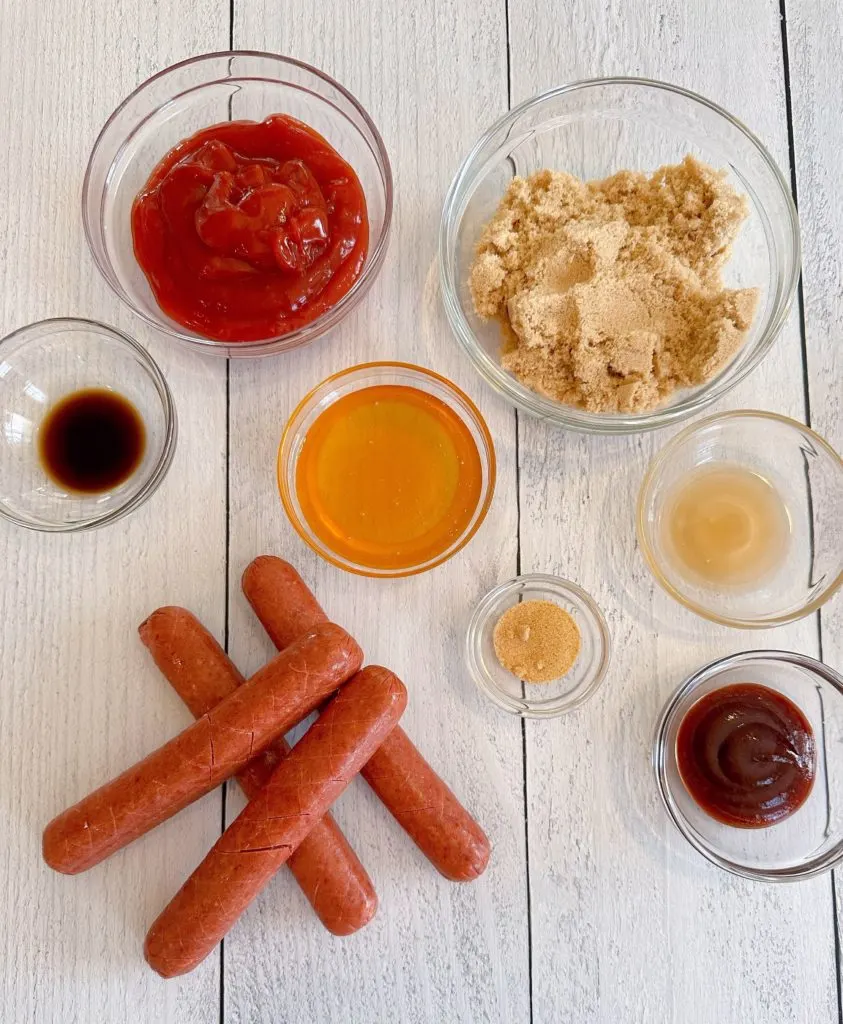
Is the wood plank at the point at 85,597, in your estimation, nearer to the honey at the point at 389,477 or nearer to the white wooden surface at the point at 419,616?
the white wooden surface at the point at 419,616

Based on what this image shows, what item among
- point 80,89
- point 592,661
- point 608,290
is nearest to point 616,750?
point 592,661

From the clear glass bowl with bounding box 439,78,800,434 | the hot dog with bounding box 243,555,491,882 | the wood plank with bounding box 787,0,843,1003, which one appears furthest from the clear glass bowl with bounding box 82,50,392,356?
the wood plank with bounding box 787,0,843,1003

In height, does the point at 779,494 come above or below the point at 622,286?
below

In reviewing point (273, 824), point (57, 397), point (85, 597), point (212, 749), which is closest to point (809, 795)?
point (273, 824)

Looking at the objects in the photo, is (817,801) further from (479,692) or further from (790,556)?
(479,692)

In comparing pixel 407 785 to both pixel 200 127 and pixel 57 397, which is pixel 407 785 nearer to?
pixel 57 397

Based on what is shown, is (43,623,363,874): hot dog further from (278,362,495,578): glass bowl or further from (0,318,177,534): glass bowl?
(0,318,177,534): glass bowl

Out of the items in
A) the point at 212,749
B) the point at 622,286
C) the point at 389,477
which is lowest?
the point at 212,749

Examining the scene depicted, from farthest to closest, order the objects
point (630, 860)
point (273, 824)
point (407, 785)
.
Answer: point (630, 860), point (407, 785), point (273, 824)
